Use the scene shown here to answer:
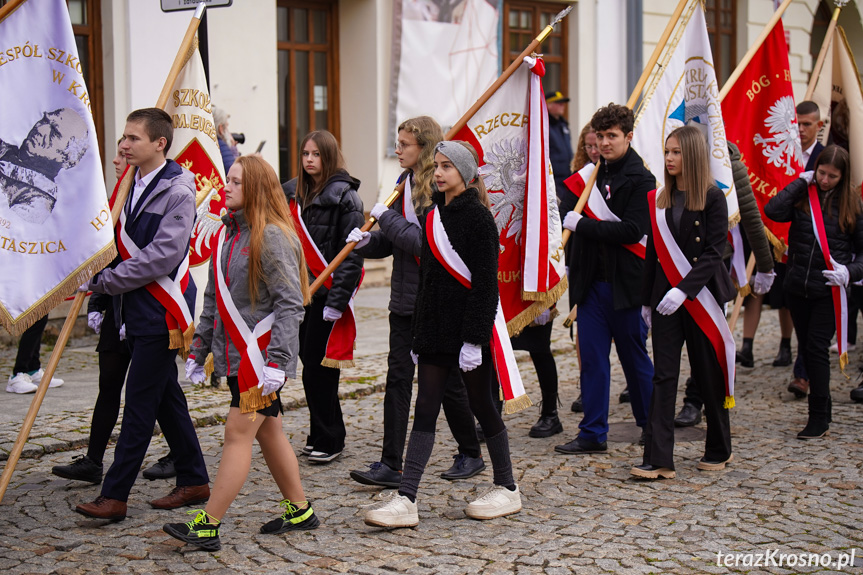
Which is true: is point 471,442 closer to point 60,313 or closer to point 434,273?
point 434,273

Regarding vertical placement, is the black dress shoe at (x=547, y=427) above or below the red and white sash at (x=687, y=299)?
below

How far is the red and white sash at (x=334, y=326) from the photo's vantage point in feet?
19.1

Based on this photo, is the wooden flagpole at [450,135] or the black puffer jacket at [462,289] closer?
the black puffer jacket at [462,289]

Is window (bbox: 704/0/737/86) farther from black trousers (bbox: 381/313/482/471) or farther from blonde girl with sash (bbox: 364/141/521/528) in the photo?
blonde girl with sash (bbox: 364/141/521/528)

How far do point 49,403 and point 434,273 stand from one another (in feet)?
11.7

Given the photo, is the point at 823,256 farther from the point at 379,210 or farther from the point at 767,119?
the point at 379,210

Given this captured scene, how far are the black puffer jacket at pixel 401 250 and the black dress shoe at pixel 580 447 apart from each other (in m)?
1.34

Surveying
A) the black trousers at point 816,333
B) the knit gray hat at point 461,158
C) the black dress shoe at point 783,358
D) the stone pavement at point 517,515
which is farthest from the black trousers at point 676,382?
the black dress shoe at point 783,358

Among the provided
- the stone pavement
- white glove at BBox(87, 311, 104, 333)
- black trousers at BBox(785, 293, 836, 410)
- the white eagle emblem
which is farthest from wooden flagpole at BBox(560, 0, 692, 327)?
white glove at BBox(87, 311, 104, 333)

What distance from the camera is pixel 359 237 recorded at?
18.1ft

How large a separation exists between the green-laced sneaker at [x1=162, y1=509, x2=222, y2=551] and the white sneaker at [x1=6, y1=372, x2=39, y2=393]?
3.58m

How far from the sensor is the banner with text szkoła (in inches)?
185

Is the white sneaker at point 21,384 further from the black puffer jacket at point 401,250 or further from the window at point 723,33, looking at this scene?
the window at point 723,33

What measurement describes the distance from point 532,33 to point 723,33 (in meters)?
4.08
